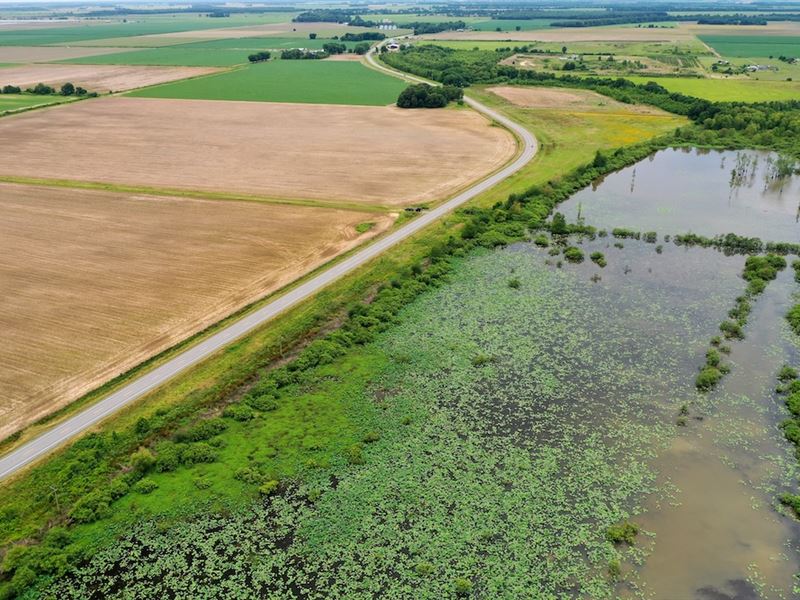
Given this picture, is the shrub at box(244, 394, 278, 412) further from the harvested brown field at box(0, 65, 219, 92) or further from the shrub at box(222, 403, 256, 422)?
the harvested brown field at box(0, 65, 219, 92)

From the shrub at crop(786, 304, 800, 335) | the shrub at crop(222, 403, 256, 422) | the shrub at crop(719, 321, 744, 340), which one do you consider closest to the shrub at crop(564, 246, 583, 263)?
the shrub at crop(719, 321, 744, 340)

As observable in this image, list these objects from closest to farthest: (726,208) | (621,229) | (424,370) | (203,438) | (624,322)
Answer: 1. (203,438)
2. (424,370)
3. (624,322)
4. (621,229)
5. (726,208)

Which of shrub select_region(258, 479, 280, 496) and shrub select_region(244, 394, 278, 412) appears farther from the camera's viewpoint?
shrub select_region(244, 394, 278, 412)

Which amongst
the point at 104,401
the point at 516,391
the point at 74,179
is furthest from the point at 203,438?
the point at 74,179

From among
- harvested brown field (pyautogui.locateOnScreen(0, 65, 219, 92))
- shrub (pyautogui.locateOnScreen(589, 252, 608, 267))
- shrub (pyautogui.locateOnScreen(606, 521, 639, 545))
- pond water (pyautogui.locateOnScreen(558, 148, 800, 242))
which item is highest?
harvested brown field (pyautogui.locateOnScreen(0, 65, 219, 92))

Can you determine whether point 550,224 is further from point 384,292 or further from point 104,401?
point 104,401

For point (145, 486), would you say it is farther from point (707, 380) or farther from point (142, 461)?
point (707, 380)

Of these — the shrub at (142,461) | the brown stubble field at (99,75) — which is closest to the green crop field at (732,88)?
the brown stubble field at (99,75)
